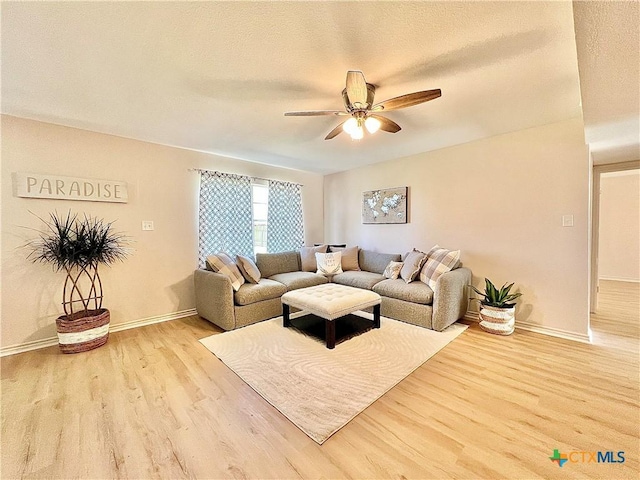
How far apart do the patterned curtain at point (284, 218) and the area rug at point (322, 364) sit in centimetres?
181

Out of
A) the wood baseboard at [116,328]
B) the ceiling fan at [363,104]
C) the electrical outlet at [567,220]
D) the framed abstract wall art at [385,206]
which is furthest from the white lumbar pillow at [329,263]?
the electrical outlet at [567,220]

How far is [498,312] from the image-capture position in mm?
2900

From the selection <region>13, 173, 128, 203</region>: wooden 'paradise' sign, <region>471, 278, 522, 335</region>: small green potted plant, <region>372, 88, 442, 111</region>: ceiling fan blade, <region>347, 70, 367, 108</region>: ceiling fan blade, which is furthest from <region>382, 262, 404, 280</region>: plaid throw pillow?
<region>13, 173, 128, 203</region>: wooden 'paradise' sign

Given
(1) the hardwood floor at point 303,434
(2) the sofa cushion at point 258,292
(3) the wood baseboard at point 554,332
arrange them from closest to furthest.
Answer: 1. (1) the hardwood floor at point 303,434
2. (3) the wood baseboard at point 554,332
3. (2) the sofa cushion at point 258,292

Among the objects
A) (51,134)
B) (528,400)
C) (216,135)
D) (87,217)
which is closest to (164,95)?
(216,135)

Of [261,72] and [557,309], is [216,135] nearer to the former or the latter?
[261,72]

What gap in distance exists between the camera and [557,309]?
2.89 meters

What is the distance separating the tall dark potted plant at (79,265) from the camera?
100 inches

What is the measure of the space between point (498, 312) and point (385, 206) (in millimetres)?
2266

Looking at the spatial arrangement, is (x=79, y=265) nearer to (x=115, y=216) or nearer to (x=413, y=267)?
(x=115, y=216)

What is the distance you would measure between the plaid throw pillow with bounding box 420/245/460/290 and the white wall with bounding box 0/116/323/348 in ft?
10.3

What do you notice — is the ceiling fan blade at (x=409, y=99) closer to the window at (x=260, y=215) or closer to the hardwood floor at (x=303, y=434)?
the hardwood floor at (x=303, y=434)

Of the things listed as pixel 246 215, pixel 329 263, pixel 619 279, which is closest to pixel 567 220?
pixel 329 263

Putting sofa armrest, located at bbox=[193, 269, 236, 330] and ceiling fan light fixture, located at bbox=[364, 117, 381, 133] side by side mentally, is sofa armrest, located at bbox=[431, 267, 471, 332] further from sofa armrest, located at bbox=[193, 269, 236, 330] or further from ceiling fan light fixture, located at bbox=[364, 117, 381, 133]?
sofa armrest, located at bbox=[193, 269, 236, 330]
